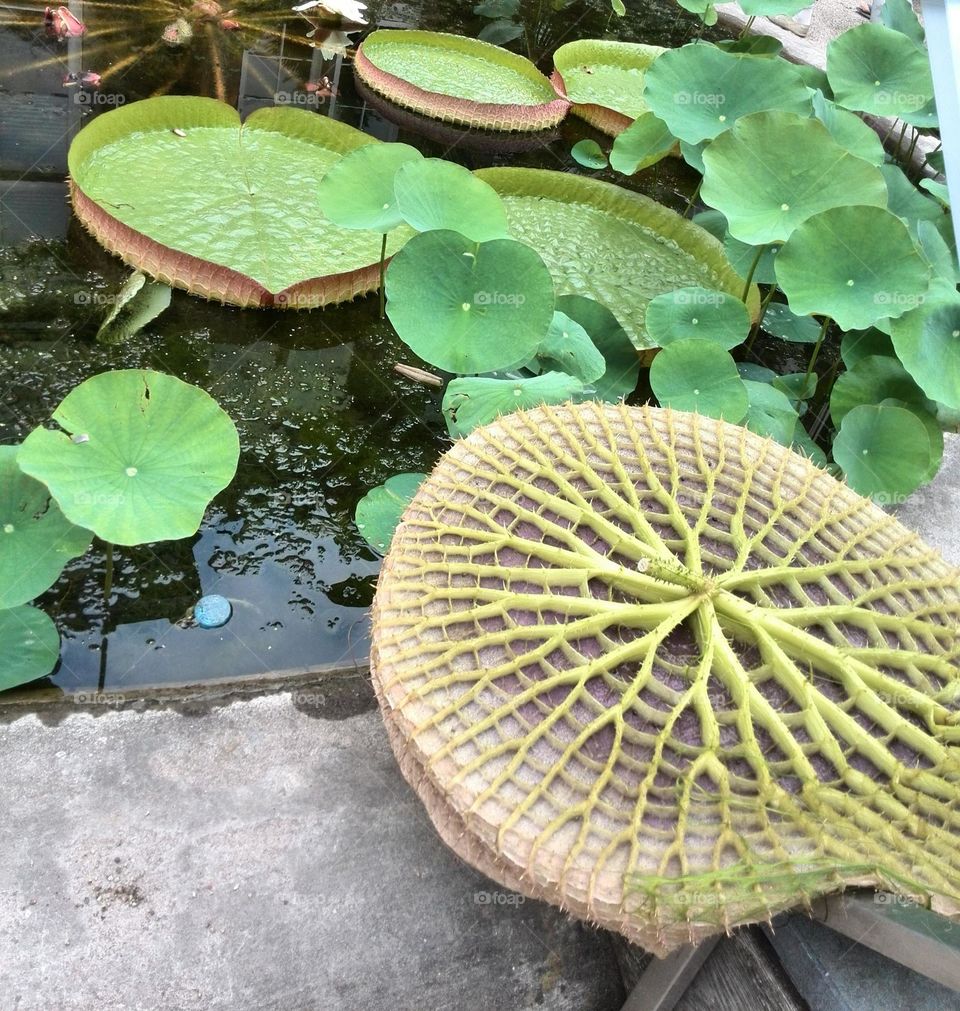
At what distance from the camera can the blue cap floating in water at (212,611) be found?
6.75ft

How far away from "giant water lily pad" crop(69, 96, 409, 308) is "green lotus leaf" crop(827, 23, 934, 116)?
6.19 ft

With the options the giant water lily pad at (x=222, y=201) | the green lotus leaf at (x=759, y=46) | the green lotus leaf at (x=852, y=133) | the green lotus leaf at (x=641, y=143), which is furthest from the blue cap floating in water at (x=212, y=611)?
the green lotus leaf at (x=759, y=46)

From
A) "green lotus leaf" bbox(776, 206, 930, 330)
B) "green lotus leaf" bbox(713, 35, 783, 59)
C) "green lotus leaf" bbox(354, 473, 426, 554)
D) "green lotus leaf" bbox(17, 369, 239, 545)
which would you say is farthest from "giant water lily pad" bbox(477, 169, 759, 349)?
"green lotus leaf" bbox(17, 369, 239, 545)

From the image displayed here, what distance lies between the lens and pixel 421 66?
13.7 ft

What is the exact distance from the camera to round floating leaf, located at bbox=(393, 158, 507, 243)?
2348mm

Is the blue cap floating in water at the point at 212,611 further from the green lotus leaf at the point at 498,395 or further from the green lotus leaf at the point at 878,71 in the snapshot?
the green lotus leaf at the point at 878,71

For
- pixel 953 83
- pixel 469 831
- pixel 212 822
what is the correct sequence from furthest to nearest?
1. pixel 953 83
2. pixel 212 822
3. pixel 469 831

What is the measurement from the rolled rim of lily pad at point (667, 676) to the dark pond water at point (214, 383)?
0.66 meters

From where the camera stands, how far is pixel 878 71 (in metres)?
3.46

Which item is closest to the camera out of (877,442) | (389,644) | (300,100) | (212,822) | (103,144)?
(389,644)

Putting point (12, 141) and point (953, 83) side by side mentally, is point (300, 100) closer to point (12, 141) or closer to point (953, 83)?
point (12, 141)

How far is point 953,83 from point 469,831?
6.05ft

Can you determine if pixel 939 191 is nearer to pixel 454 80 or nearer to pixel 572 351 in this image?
pixel 572 351

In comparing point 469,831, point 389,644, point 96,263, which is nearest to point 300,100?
point 96,263
